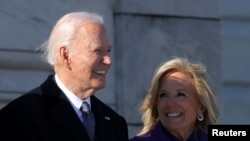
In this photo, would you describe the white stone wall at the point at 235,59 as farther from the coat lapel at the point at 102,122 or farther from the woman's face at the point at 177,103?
A: the coat lapel at the point at 102,122

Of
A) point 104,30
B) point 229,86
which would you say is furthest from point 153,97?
point 229,86

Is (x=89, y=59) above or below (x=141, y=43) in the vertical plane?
above

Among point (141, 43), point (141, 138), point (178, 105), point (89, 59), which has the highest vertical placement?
point (89, 59)

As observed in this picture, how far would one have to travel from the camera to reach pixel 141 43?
7543 mm

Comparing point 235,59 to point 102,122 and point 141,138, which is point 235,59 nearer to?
point 141,138

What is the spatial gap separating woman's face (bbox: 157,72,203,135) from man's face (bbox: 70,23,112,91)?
91cm

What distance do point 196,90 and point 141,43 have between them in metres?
1.25

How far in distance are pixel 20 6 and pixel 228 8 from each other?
1.69 metres

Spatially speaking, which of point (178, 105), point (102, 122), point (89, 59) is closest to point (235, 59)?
point (178, 105)

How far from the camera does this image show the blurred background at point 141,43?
7109 mm

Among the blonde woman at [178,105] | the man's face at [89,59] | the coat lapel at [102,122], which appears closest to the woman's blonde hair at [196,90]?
the blonde woman at [178,105]

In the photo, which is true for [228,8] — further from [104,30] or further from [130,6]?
[104,30]

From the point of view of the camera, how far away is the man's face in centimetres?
539

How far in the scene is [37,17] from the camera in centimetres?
715
